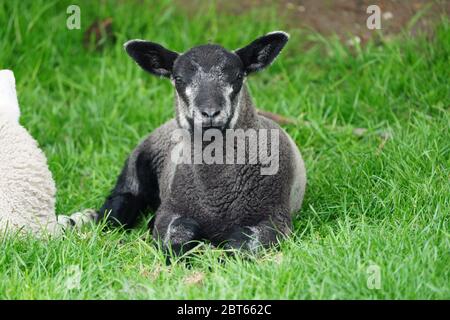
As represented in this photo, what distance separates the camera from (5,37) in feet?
33.9

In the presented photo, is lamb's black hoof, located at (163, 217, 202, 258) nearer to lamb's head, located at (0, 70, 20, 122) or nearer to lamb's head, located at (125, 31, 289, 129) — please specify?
lamb's head, located at (125, 31, 289, 129)

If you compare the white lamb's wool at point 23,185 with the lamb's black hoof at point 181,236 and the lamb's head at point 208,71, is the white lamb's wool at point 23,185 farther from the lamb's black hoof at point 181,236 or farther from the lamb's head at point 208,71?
the lamb's head at point 208,71

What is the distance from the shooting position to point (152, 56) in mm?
7418

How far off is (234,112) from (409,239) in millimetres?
1676

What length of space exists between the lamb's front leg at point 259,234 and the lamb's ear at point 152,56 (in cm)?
145

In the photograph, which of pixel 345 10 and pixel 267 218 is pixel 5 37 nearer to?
pixel 345 10

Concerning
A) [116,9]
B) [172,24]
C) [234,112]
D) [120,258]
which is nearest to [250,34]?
[172,24]

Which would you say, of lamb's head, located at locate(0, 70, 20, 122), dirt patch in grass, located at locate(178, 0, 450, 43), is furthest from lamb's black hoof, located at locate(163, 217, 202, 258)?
dirt patch in grass, located at locate(178, 0, 450, 43)

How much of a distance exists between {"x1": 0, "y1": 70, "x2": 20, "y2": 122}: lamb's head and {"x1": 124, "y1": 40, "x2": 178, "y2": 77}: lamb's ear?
983 millimetres

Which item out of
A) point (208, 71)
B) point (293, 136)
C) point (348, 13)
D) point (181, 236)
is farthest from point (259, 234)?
point (348, 13)

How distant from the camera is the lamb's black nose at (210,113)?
6.69 metres

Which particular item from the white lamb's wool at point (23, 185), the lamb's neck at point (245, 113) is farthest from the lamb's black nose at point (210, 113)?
the white lamb's wool at point (23, 185)

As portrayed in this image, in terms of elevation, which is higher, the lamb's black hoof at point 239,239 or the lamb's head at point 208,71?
the lamb's head at point 208,71

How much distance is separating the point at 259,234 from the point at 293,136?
7.26 feet
